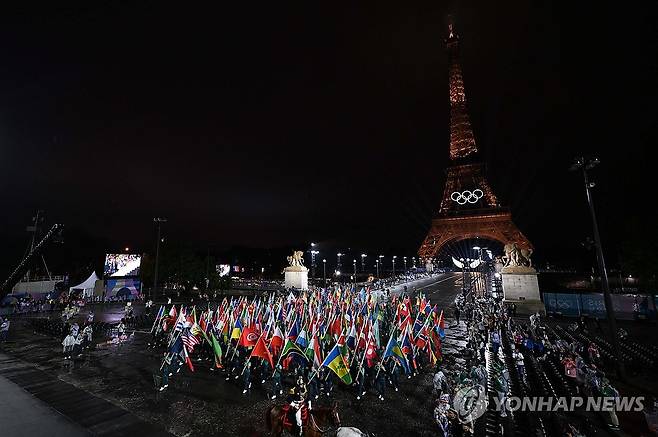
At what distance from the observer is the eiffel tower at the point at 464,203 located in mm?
62281

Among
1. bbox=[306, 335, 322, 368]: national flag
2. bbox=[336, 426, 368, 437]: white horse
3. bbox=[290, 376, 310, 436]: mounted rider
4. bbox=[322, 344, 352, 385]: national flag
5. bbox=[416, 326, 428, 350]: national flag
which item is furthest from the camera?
bbox=[416, 326, 428, 350]: national flag

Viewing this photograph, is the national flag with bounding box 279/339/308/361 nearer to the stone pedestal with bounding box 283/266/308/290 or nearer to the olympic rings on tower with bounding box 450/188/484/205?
the stone pedestal with bounding box 283/266/308/290

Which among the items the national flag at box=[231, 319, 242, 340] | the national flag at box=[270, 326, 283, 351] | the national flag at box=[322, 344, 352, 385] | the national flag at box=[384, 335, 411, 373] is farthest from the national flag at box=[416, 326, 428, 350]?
the national flag at box=[231, 319, 242, 340]

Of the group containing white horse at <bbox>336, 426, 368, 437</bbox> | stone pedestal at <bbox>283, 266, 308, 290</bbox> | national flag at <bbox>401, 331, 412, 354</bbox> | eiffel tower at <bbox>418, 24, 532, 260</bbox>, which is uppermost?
eiffel tower at <bbox>418, 24, 532, 260</bbox>

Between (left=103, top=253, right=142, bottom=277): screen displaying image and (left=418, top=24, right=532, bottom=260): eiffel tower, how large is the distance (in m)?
55.0

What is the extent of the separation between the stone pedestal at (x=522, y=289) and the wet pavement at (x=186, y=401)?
62.8ft

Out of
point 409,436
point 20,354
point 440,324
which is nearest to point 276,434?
point 409,436

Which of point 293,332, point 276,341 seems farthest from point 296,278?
point 276,341

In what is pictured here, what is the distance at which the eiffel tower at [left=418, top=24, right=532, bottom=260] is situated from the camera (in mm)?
62281

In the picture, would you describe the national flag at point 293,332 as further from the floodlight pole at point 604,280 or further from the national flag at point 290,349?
the floodlight pole at point 604,280

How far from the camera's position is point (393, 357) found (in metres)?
11.1

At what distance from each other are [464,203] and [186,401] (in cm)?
7073

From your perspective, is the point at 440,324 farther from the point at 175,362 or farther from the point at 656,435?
the point at 175,362

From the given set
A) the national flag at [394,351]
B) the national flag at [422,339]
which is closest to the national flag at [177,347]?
the national flag at [394,351]
